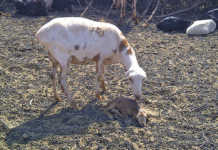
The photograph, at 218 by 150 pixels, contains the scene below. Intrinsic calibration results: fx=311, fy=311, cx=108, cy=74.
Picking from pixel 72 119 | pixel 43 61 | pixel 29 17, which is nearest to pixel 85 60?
pixel 72 119

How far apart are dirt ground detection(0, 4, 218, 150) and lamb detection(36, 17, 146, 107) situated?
485 mm

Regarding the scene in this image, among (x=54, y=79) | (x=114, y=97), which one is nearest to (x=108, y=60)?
(x=114, y=97)

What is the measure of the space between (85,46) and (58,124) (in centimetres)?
132

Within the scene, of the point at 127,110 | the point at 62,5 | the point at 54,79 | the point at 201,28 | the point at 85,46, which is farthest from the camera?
the point at 62,5

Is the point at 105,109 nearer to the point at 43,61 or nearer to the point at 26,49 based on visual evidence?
the point at 43,61

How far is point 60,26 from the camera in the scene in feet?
16.3

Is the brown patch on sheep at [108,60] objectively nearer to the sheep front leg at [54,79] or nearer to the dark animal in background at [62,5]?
the sheep front leg at [54,79]

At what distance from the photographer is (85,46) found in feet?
16.6

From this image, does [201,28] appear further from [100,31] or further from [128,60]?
[100,31]

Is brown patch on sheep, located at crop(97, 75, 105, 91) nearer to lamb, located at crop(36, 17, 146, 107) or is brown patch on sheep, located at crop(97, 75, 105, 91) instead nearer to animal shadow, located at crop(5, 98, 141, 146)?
lamb, located at crop(36, 17, 146, 107)

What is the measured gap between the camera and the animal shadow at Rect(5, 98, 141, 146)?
4446 mm

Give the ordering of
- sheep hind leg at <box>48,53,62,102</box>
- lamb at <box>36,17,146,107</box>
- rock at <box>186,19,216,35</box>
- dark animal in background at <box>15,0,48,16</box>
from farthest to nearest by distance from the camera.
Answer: dark animal in background at <box>15,0,48,16</box> < rock at <box>186,19,216,35</box> < sheep hind leg at <box>48,53,62,102</box> < lamb at <box>36,17,146,107</box>

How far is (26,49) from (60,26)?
9.86 feet

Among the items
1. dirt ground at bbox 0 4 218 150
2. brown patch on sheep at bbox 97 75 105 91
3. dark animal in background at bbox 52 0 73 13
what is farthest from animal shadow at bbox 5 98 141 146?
dark animal in background at bbox 52 0 73 13
